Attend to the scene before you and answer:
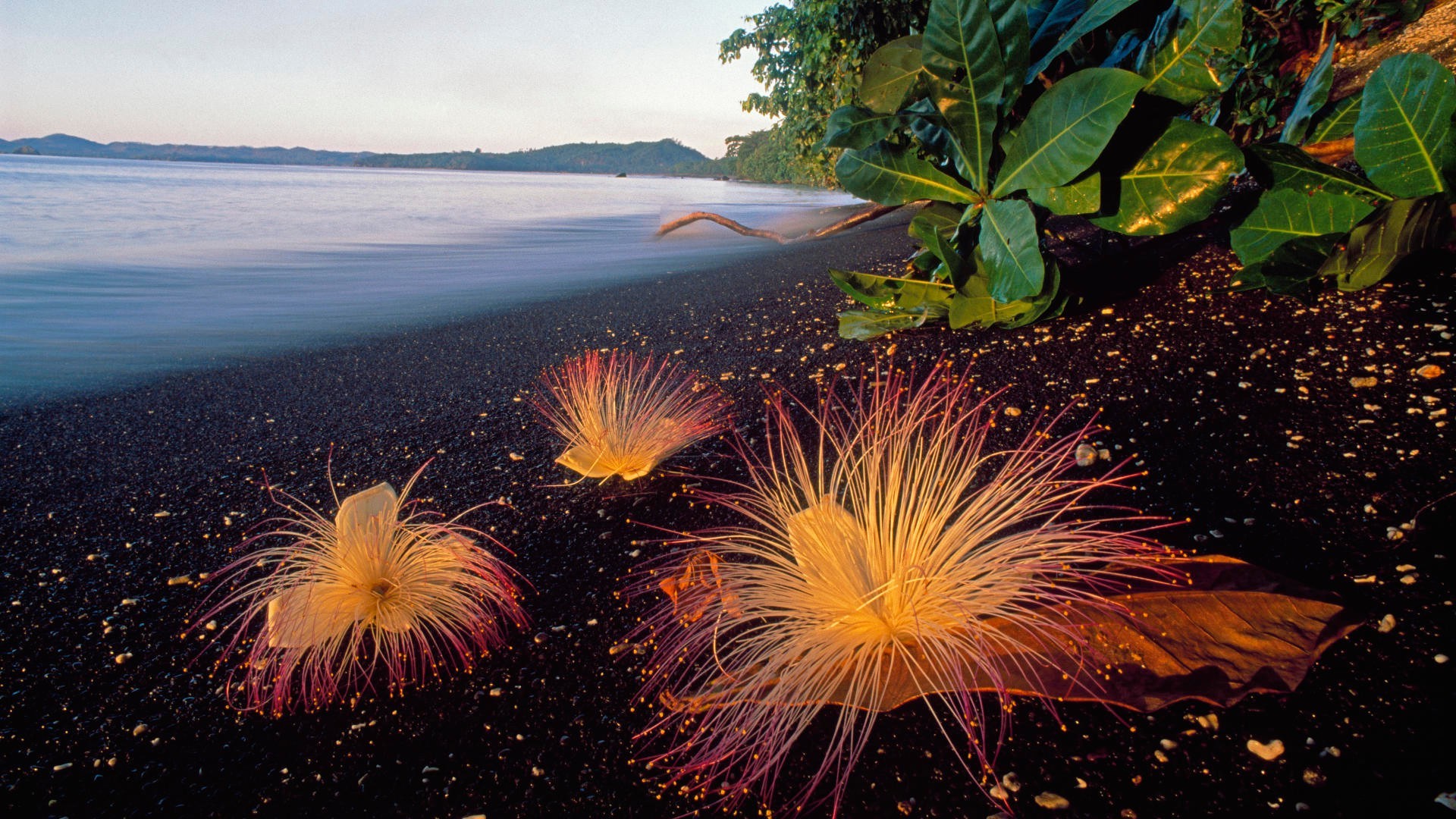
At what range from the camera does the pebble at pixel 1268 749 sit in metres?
0.99

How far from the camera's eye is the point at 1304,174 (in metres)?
2.00

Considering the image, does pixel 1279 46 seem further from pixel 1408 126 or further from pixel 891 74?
pixel 891 74

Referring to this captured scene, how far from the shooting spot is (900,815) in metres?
1.01

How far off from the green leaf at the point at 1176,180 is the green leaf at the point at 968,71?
435 millimetres

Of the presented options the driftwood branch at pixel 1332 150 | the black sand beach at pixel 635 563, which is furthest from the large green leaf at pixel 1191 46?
the driftwood branch at pixel 1332 150

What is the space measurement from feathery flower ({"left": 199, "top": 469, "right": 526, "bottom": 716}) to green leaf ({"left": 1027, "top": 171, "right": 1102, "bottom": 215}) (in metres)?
1.85

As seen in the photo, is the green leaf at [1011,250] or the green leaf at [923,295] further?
the green leaf at [923,295]

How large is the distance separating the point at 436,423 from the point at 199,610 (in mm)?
1123

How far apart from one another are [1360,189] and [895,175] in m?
1.26

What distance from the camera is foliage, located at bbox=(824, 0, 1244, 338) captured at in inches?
77.7

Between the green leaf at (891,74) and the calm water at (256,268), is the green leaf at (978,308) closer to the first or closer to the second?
the green leaf at (891,74)

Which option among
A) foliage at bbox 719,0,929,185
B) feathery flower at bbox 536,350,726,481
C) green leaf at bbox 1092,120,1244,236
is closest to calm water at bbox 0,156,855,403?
foliage at bbox 719,0,929,185

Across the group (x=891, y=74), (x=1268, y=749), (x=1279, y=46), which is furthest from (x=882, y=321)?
(x=1279, y=46)

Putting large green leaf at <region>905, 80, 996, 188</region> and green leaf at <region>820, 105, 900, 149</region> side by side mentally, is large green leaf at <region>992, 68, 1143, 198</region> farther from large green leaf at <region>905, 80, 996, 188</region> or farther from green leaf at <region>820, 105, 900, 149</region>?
green leaf at <region>820, 105, 900, 149</region>
